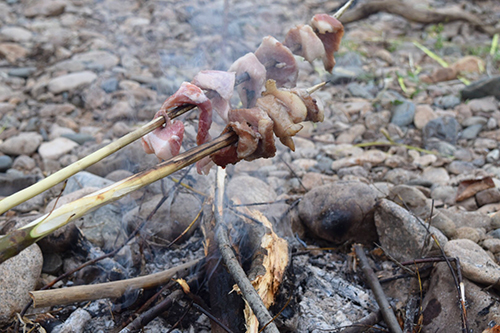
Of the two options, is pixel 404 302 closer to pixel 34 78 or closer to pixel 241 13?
pixel 34 78

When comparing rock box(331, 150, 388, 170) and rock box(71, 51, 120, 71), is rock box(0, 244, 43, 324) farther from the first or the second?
rock box(71, 51, 120, 71)

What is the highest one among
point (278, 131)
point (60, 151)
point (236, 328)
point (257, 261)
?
point (278, 131)

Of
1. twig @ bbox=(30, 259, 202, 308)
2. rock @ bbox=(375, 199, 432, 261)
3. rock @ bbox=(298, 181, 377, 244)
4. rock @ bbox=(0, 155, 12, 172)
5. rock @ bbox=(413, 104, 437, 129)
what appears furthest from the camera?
rock @ bbox=(413, 104, 437, 129)

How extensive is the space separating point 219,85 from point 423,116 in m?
3.79

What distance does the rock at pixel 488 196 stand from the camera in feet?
10.4

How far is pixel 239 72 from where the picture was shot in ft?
6.49

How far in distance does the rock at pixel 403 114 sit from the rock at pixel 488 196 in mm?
1743

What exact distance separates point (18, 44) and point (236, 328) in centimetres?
697

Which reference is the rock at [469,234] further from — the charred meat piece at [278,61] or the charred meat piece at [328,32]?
the charred meat piece at [278,61]

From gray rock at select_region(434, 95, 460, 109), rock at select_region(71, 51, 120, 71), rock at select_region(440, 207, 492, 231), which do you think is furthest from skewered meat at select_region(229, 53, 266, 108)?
rock at select_region(71, 51, 120, 71)

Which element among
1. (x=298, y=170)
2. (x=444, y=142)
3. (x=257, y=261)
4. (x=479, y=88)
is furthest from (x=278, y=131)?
(x=479, y=88)

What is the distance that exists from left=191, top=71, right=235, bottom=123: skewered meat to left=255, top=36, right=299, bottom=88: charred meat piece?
0.38m

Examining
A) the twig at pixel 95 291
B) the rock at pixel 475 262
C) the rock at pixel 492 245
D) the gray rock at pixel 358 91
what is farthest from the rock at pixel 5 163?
the rock at pixel 492 245

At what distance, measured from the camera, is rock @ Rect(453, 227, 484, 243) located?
2.60m
